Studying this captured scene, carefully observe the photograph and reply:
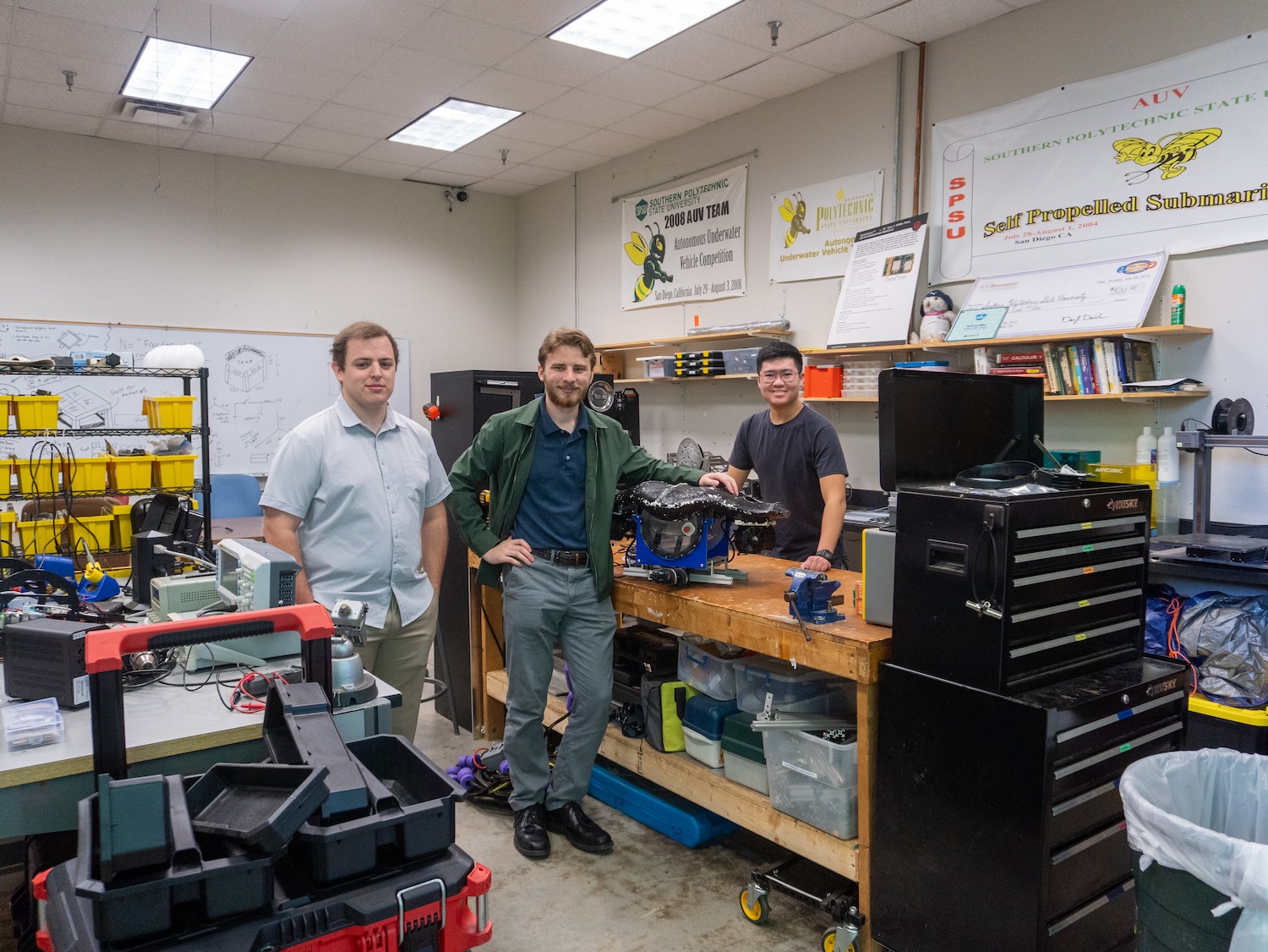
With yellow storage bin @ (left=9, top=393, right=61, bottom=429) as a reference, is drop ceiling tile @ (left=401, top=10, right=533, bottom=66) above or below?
above

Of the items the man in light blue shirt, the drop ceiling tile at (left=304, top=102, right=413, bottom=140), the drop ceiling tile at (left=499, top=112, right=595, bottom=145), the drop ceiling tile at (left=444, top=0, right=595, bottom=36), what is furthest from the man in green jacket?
the drop ceiling tile at (left=304, top=102, right=413, bottom=140)

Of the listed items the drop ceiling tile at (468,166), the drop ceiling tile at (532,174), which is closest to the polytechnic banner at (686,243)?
the drop ceiling tile at (532,174)

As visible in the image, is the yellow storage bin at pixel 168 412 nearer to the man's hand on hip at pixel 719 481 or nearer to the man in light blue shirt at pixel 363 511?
the man in light blue shirt at pixel 363 511

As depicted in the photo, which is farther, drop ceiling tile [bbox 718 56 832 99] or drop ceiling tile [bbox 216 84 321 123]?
drop ceiling tile [bbox 216 84 321 123]

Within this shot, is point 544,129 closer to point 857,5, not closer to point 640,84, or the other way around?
point 640,84

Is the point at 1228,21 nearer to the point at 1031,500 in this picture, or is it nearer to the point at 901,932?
the point at 1031,500

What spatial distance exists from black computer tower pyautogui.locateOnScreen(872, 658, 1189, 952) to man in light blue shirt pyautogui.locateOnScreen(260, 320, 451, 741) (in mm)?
1254

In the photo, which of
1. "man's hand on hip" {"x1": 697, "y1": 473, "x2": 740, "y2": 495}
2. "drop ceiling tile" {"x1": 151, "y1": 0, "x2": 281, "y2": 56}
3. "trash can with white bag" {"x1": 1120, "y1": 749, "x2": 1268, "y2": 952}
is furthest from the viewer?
"drop ceiling tile" {"x1": 151, "y1": 0, "x2": 281, "y2": 56}

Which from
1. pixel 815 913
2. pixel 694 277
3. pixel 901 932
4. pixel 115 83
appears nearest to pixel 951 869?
pixel 901 932

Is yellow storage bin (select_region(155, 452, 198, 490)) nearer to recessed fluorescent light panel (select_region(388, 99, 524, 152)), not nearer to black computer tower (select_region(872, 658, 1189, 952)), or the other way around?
recessed fluorescent light panel (select_region(388, 99, 524, 152))

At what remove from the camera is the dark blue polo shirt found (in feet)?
8.68

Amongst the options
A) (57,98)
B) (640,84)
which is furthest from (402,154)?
(640,84)

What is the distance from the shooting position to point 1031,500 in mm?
1797

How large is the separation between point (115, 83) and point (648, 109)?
2887mm
